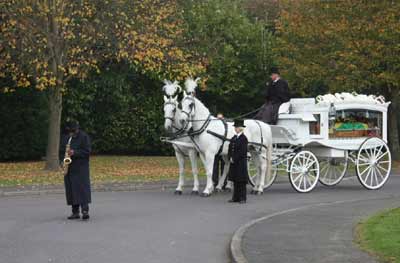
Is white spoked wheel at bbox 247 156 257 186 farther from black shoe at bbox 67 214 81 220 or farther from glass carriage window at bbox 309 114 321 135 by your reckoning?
black shoe at bbox 67 214 81 220

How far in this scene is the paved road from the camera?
33.6 ft

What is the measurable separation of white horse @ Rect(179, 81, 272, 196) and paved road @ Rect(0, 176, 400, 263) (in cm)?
69

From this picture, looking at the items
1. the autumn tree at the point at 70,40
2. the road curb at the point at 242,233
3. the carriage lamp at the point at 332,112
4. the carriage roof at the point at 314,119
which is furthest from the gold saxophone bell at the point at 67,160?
the autumn tree at the point at 70,40

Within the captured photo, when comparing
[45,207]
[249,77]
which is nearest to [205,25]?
[249,77]

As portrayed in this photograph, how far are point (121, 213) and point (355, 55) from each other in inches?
664

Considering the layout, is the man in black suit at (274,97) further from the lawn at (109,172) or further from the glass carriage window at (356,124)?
the lawn at (109,172)

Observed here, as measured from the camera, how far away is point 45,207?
613 inches

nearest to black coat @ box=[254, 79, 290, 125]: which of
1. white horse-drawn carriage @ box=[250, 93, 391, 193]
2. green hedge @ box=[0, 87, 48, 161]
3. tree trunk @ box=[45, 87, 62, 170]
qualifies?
white horse-drawn carriage @ box=[250, 93, 391, 193]

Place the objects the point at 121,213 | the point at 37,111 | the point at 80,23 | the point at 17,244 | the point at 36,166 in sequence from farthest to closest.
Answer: the point at 37,111
the point at 36,166
the point at 80,23
the point at 121,213
the point at 17,244

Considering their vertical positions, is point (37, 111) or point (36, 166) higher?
point (37, 111)

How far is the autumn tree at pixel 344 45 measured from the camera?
2862 cm

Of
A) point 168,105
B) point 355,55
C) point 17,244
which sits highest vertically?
point 355,55

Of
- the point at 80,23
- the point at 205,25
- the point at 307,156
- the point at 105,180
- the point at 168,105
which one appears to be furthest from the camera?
the point at 205,25

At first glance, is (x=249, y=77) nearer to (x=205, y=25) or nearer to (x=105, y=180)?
(x=205, y=25)
